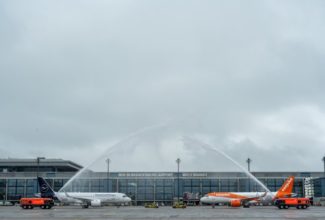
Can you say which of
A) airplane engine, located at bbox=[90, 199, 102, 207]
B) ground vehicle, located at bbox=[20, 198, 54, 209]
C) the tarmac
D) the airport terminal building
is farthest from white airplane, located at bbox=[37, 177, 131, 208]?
the tarmac

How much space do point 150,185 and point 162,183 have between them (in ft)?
12.8

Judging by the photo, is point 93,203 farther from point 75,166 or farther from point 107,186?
point 75,166

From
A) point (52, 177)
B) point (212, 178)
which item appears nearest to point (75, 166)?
point (52, 177)

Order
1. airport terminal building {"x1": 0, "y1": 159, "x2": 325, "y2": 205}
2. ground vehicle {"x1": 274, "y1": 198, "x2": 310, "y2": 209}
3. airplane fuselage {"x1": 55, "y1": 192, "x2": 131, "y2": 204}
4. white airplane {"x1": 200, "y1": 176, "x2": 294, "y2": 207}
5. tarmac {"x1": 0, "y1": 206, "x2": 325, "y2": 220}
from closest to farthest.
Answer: tarmac {"x1": 0, "y1": 206, "x2": 325, "y2": 220} < ground vehicle {"x1": 274, "y1": 198, "x2": 310, "y2": 209} < white airplane {"x1": 200, "y1": 176, "x2": 294, "y2": 207} < airplane fuselage {"x1": 55, "y1": 192, "x2": 131, "y2": 204} < airport terminal building {"x1": 0, "y1": 159, "x2": 325, "y2": 205}

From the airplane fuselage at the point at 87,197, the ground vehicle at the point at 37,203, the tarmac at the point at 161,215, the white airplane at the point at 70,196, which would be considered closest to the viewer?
the tarmac at the point at 161,215

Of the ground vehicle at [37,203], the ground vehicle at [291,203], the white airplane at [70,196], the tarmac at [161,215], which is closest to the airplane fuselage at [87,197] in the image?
the white airplane at [70,196]

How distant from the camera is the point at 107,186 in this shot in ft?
494

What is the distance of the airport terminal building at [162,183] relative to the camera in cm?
14775

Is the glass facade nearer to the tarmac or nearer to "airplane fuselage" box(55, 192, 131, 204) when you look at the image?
"airplane fuselage" box(55, 192, 131, 204)

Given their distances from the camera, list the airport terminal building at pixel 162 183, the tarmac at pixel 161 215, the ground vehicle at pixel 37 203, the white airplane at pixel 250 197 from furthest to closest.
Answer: the airport terminal building at pixel 162 183 → the white airplane at pixel 250 197 → the ground vehicle at pixel 37 203 → the tarmac at pixel 161 215

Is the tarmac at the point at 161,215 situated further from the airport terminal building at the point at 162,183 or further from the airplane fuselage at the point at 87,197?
the airport terminal building at the point at 162,183

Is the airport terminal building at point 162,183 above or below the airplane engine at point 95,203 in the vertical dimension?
above

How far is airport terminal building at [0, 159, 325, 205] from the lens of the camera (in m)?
148

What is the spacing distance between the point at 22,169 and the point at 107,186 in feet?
150
